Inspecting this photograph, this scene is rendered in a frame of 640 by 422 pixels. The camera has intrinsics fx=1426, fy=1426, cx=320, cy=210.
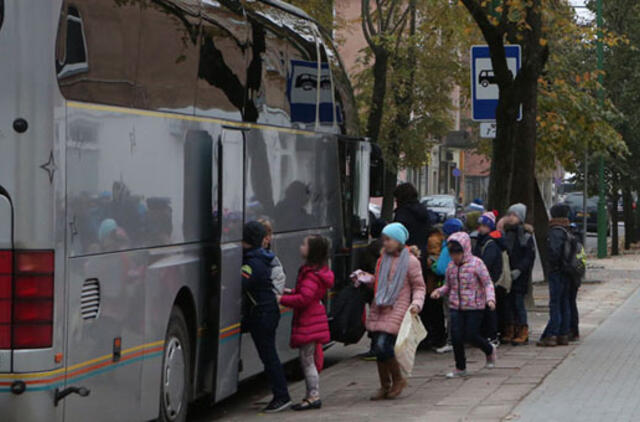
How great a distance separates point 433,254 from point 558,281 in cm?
141

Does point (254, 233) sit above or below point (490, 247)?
above

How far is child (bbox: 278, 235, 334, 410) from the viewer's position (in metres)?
10.7

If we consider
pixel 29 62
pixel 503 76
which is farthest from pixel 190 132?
pixel 503 76

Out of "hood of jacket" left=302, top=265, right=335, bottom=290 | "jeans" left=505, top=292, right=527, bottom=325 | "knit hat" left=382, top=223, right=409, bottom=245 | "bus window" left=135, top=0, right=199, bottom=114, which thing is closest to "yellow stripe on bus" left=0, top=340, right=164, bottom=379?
"bus window" left=135, top=0, right=199, bottom=114

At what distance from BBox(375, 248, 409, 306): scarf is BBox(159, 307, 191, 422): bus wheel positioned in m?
1.99

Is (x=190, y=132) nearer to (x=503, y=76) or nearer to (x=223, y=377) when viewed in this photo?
(x=223, y=377)

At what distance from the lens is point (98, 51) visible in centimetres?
800

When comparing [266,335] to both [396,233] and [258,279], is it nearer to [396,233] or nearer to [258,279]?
[258,279]

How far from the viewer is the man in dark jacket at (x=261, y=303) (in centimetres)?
1054

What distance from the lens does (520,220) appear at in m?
15.5

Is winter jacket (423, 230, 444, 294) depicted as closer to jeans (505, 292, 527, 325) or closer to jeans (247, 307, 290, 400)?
jeans (505, 292, 527, 325)

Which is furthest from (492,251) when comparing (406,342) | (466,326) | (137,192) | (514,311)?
(137,192)

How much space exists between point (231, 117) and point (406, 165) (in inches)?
1397

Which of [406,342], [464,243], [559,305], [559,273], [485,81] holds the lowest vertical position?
[559,305]
